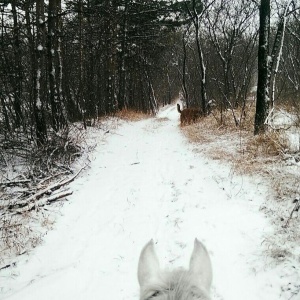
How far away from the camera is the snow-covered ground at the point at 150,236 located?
12.1 ft

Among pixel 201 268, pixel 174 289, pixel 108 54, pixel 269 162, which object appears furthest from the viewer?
pixel 108 54

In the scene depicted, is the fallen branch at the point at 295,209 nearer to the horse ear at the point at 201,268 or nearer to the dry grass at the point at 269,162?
the dry grass at the point at 269,162

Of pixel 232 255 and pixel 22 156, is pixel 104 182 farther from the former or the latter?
pixel 232 255

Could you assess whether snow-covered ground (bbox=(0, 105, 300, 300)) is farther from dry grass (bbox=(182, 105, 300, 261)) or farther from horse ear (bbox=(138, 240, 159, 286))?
horse ear (bbox=(138, 240, 159, 286))

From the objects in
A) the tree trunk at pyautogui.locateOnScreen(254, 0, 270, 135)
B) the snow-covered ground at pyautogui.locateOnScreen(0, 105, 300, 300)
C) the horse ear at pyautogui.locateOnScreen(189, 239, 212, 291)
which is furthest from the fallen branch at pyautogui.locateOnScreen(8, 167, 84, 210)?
the tree trunk at pyautogui.locateOnScreen(254, 0, 270, 135)

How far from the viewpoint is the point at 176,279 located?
139cm

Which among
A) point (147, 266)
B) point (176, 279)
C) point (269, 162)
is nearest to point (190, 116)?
point (269, 162)

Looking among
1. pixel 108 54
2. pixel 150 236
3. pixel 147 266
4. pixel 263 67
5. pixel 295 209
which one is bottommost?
pixel 150 236

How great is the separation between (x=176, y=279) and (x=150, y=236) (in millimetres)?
3612

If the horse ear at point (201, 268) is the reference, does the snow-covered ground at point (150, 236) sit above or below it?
below

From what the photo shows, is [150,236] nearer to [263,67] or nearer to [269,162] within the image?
[269,162]

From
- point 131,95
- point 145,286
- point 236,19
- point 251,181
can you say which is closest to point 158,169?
point 251,181

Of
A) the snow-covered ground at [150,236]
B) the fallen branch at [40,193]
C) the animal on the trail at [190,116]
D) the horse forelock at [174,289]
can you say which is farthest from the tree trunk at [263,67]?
the horse forelock at [174,289]

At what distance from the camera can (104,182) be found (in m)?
7.75
